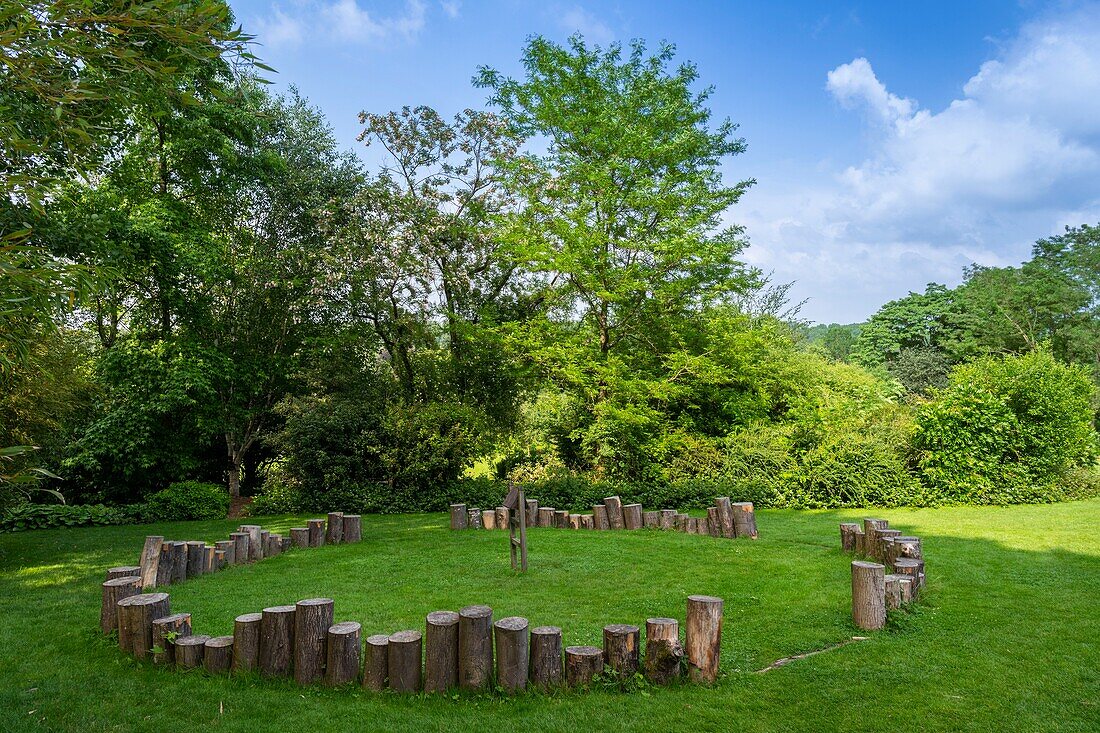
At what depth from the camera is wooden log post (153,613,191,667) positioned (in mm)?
4734

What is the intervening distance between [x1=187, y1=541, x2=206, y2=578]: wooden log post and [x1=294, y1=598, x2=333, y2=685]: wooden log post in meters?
4.25

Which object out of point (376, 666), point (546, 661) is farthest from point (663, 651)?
point (376, 666)

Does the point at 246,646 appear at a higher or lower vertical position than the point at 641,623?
higher

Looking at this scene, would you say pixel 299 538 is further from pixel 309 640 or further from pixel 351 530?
pixel 309 640

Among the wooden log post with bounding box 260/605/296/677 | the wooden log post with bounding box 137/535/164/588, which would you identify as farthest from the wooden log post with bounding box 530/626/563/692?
the wooden log post with bounding box 137/535/164/588

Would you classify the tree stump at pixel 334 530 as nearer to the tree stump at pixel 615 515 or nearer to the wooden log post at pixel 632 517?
the tree stump at pixel 615 515

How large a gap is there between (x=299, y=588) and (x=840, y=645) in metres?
5.72

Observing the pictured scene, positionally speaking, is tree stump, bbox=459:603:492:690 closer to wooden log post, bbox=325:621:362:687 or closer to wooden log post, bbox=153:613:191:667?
wooden log post, bbox=325:621:362:687

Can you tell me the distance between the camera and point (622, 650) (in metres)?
4.29

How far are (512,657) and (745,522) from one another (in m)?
6.66

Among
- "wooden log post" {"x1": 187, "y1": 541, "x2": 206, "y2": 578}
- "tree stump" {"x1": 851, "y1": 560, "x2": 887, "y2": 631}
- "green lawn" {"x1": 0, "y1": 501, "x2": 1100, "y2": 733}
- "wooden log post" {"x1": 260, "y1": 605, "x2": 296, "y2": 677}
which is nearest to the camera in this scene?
"green lawn" {"x1": 0, "y1": 501, "x2": 1100, "y2": 733}

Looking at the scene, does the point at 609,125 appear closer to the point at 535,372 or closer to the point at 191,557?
the point at 535,372

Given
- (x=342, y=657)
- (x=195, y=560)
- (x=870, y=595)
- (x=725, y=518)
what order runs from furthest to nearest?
(x=725, y=518)
(x=195, y=560)
(x=870, y=595)
(x=342, y=657)

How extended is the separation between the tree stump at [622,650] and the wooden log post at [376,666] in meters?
1.57
